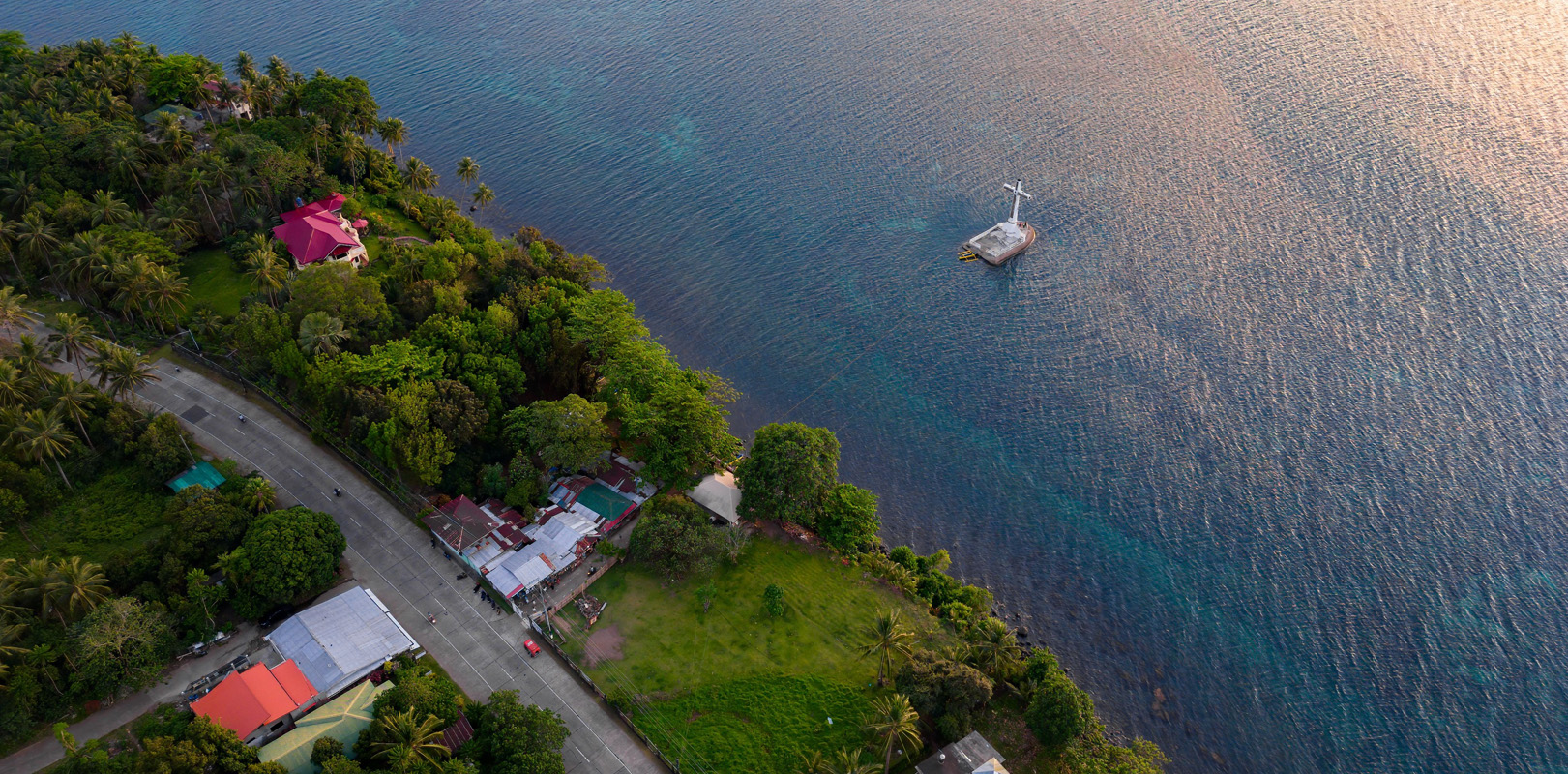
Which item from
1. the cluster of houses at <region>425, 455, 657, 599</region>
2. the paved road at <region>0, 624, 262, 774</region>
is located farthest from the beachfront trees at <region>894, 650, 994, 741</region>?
the paved road at <region>0, 624, 262, 774</region>

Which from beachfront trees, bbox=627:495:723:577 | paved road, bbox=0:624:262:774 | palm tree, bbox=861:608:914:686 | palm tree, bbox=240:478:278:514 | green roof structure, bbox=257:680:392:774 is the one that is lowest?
palm tree, bbox=861:608:914:686

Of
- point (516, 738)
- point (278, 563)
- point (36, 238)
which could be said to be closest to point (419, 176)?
point (36, 238)

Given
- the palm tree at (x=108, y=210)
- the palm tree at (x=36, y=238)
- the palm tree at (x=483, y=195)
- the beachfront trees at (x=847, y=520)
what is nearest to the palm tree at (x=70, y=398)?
the palm tree at (x=36, y=238)

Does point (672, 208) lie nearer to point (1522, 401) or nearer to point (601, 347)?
point (601, 347)

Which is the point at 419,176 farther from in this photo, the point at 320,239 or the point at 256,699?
the point at 256,699

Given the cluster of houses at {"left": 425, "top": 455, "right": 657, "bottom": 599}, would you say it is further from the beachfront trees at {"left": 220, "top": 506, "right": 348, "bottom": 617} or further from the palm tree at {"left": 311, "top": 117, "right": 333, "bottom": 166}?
the palm tree at {"left": 311, "top": 117, "right": 333, "bottom": 166}

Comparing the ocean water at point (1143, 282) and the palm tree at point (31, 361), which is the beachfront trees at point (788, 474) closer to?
the ocean water at point (1143, 282)

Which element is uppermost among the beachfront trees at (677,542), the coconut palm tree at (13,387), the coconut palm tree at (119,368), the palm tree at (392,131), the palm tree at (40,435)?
the palm tree at (392,131)

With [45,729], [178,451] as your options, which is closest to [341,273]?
[178,451]
